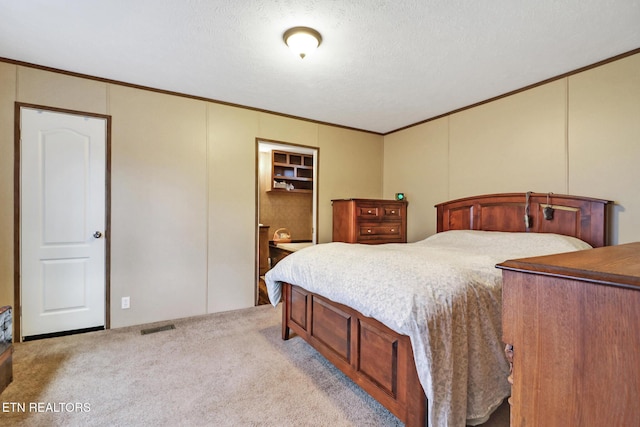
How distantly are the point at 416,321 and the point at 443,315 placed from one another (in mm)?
146

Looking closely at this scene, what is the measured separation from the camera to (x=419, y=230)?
430cm

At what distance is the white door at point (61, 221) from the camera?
270 cm

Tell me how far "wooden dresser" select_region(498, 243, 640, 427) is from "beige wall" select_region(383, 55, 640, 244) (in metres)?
2.49

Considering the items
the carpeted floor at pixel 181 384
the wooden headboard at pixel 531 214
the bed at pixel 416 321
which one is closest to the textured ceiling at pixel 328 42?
the wooden headboard at pixel 531 214

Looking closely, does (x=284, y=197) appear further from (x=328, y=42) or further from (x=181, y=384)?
(x=181, y=384)

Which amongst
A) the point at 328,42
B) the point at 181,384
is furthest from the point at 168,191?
the point at 328,42

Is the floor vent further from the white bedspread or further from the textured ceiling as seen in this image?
the textured ceiling

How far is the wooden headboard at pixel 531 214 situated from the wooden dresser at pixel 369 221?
73 cm

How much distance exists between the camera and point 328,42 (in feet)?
7.54

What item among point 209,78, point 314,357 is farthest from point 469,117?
point 314,357

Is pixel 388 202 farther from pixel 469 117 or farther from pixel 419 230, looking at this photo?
pixel 469 117

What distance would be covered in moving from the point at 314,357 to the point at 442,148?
3.07m

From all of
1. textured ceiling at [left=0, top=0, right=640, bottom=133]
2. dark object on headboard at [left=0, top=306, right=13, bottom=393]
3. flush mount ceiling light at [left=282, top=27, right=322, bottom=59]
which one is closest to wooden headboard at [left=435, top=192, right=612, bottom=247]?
textured ceiling at [left=0, top=0, right=640, bottom=133]

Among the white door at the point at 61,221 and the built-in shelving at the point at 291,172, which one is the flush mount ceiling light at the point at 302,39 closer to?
the white door at the point at 61,221
